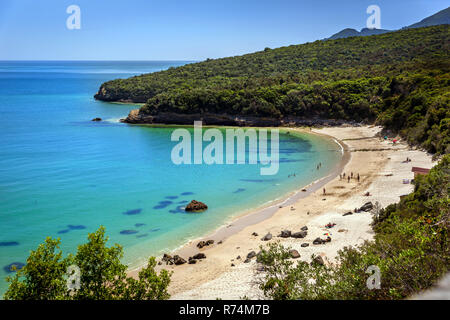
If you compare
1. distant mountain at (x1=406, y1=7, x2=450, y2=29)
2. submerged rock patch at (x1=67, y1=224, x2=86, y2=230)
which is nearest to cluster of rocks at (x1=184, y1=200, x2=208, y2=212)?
submerged rock patch at (x1=67, y1=224, x2=86, y2=230)

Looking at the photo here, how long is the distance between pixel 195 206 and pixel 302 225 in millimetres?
8896

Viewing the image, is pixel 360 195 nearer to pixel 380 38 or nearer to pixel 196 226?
pixel 196 226

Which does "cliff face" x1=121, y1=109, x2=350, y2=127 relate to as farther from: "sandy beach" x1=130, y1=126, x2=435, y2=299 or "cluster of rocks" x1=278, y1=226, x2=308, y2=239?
"cluster of rocks" x1=278, y1=226, x2=308, y2=239

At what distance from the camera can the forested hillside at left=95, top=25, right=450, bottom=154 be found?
47400 millimetres

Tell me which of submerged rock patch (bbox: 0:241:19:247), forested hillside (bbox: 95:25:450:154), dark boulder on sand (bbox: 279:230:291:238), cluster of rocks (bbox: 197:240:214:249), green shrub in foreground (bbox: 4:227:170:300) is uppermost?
forested hillside (bbox: 95:25:450:154)

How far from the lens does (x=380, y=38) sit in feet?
347

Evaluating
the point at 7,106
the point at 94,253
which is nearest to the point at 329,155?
the point at 94,253

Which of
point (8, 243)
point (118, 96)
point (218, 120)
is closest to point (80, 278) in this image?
point (8, 243)

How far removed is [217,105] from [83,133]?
87.2 feet

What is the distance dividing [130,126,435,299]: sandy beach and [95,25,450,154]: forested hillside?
6562mm

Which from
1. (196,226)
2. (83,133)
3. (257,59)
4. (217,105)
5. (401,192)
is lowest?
(196,226)

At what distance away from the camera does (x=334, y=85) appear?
70062 millimetres

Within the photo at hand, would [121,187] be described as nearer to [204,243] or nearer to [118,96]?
[204,243]

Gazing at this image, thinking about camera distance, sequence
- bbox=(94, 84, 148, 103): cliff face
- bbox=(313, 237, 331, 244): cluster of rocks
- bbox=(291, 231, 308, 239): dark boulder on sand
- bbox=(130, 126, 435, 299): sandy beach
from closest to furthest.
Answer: bbox=(130, 126, 435, 299): sandy beach → bbox=(313, 237, 331, 244): cluster of rocks → bbox=(291, 231, 308, 239): dark boulder on sand → bbox=(94, 84, 148, 103): cliff face
